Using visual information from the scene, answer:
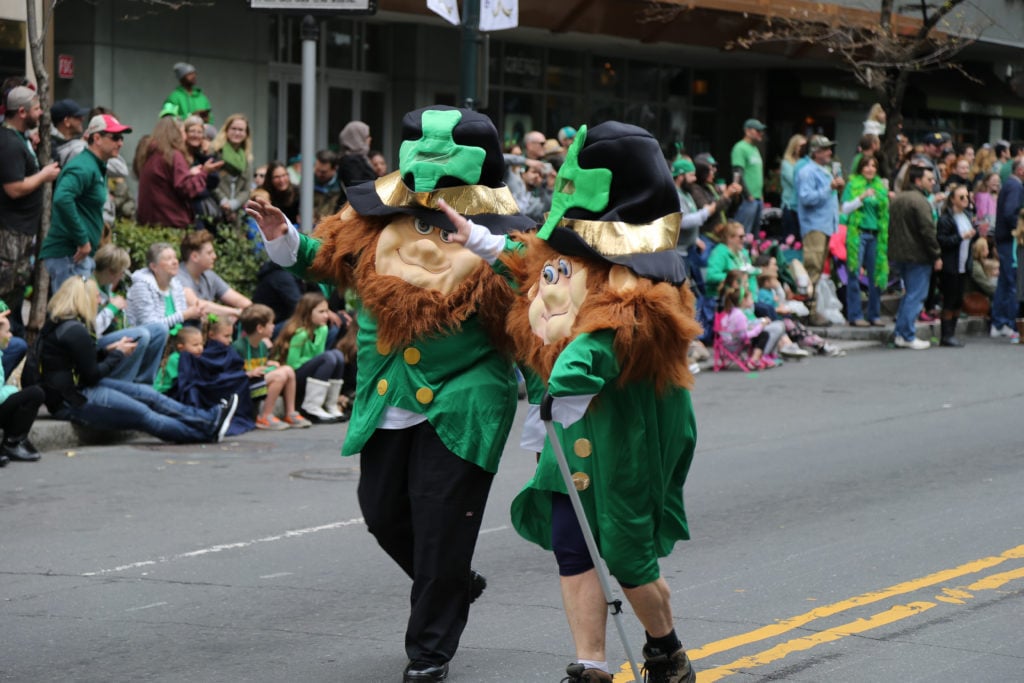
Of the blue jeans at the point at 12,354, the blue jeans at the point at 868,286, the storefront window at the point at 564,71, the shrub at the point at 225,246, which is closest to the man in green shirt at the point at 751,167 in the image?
the blue jeans at the point at 868,286

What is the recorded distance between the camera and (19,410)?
10.2m

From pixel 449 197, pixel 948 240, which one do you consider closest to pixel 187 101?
pixel 948 240

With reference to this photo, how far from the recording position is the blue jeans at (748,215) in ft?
61.3

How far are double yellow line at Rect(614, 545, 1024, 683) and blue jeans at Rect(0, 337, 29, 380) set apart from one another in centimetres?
615

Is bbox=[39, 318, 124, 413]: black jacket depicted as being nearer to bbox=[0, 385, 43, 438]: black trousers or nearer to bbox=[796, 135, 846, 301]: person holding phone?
bbox=[0, 385, 43, 438]: black trousers

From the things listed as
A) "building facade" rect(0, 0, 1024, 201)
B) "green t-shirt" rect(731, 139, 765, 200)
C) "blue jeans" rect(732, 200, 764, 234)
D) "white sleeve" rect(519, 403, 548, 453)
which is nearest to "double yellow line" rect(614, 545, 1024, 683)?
"white sleeve" rect(519, 403, 548, 453)

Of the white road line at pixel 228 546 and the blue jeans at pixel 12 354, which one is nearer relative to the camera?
the white road line at pixel 228 546

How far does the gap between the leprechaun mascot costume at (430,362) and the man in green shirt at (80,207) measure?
6058mm

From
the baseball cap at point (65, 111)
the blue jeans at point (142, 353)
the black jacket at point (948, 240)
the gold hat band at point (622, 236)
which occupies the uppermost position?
the baseball cap at point (65, 111)

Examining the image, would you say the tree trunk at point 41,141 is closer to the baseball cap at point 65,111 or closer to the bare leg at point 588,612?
the baseball cap at point 65,111

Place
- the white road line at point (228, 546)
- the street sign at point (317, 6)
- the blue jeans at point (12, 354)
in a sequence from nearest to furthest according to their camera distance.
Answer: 1. the white road line at point (228, 546)
2. the blue jeans at point (12, 354)
3. the street sign at point (317, 6)

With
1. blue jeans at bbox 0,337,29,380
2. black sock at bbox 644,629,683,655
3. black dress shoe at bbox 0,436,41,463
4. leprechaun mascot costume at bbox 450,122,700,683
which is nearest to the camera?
leprechaun mascot costume at bbox 450,122,700,683

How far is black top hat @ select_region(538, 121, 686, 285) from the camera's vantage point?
16.9 feet

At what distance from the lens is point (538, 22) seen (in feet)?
73.9
